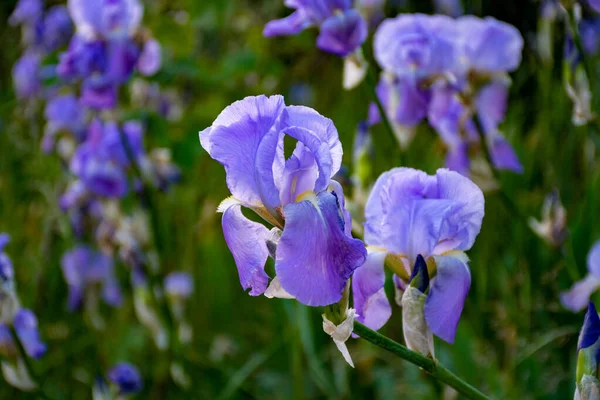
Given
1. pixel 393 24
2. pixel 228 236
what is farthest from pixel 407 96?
pixel 228 236

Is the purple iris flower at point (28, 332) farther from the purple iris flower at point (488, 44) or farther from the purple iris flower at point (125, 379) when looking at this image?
the purple iris flower at point (488, 44)

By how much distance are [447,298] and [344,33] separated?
619 mm

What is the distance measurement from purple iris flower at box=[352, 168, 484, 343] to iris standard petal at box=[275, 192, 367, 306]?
0.37ft

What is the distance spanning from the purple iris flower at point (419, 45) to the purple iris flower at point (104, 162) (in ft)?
2.47

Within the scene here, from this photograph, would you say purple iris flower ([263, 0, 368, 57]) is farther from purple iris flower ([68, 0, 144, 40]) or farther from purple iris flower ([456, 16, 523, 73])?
purple iris flower ([68, 0, 144, 40])

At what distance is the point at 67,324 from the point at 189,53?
0.90 m

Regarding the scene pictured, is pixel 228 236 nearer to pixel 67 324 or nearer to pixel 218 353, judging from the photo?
pixel 218 353

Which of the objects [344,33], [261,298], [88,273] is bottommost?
[261,298]

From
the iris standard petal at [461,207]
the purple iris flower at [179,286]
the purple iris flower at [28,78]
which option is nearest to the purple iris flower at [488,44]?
the iris standard petal at [461,207]

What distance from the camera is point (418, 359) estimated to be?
610 mm

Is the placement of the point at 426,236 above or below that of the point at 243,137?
below

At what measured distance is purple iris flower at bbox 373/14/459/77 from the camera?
1255mm

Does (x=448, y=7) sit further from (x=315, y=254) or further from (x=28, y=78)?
(x=315, y=254)

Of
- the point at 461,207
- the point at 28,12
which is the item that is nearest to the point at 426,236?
the point at 461,207
